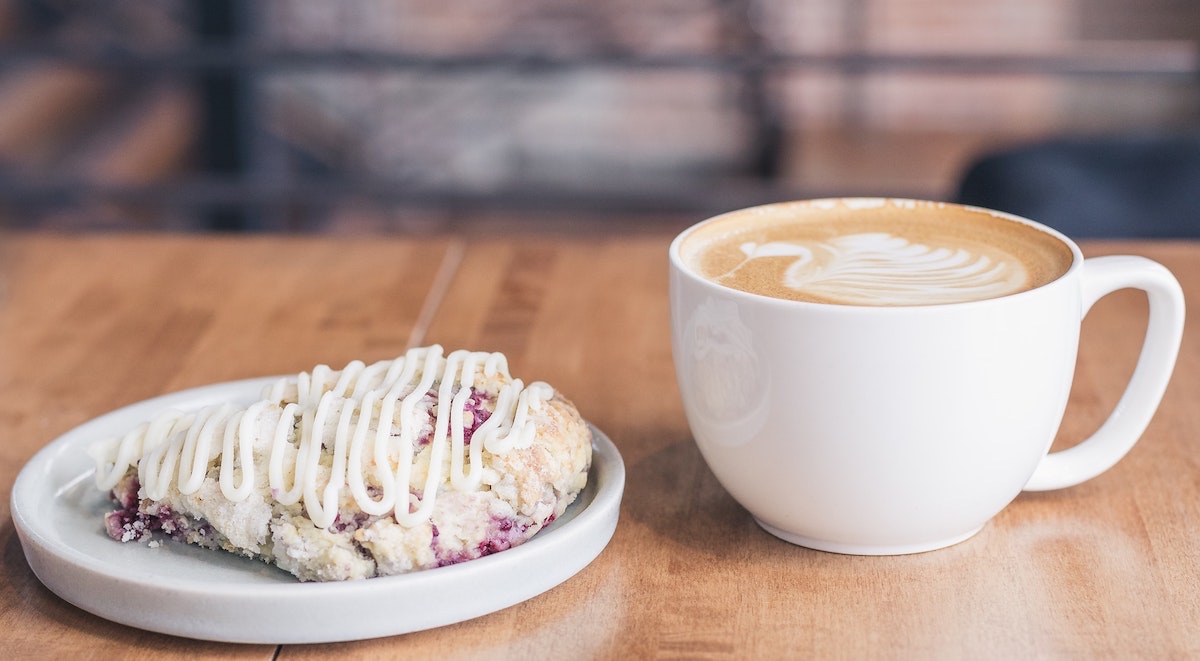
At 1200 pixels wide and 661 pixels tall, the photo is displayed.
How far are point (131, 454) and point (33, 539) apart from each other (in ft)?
0.19

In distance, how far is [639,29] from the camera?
4145mm

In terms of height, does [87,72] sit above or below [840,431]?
below

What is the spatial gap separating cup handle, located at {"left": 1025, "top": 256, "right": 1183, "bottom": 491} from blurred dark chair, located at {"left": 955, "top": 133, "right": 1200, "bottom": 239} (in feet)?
3.37

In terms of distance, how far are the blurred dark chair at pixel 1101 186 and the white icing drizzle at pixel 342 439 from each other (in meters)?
1.23

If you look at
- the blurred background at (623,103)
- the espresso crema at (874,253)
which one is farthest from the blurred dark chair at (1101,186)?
the blurred background at (623,103)

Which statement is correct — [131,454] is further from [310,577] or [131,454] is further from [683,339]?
[683,339]

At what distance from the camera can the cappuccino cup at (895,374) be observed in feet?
1.69

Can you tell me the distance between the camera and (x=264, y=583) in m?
0.51

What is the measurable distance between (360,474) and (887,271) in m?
0.27

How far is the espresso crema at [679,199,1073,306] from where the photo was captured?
0.57m

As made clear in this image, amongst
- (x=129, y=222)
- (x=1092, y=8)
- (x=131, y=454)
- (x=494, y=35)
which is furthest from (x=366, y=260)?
(x=1092, y=8)

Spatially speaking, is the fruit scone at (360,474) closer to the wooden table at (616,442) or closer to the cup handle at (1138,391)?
the wooden table at (616,442)

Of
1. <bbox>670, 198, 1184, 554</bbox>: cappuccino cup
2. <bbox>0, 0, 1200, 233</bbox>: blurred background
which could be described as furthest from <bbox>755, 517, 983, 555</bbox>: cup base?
<bbox>0, 0, 1200, 233</bbox>: blurred background

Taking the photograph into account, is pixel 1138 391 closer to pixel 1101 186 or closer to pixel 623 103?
pixel 1101 186
